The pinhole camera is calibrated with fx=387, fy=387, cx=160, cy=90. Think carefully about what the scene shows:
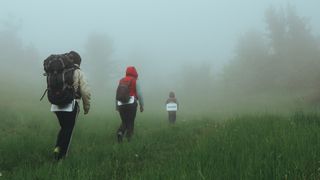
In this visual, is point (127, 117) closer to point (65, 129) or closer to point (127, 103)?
point (127, 103)

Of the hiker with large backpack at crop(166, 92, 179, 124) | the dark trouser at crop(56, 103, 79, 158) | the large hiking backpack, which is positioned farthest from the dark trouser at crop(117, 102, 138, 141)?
the hiker with large backpack at crop(166, 92, 179, 124)

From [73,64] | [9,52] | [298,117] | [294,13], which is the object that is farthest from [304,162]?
[9,52]

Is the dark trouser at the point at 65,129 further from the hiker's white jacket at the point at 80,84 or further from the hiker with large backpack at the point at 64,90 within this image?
the hiker's white jacket at the point at 80,84

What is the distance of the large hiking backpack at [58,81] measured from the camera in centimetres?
665

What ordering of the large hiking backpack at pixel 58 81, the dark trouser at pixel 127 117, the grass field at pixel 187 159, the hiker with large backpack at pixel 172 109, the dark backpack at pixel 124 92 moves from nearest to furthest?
the grass field at pixel 187 159
the large hiking backpack at pixel 58 81
the dark backpack at pixel 124 92
the dark trouser at pixel 127 117
the hiker with large backpack at pixel 172 109

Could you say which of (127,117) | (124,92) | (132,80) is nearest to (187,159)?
(124,92)

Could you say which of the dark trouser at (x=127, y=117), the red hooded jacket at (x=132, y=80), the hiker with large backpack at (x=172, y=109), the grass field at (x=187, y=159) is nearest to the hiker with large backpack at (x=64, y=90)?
the grass field at (x=187, y=159)

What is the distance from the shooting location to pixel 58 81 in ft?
21.8

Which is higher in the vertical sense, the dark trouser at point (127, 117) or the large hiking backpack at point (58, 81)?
the large hiking backpack at point (58, 81)

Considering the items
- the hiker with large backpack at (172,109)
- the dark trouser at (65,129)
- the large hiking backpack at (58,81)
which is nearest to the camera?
the large hiking backpack at (58,81)

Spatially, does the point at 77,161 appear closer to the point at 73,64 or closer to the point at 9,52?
→ the point at 73,64

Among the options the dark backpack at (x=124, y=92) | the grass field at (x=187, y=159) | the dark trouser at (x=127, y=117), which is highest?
the dark backpack at (x=124, y=92)

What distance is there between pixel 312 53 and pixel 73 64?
166 ft

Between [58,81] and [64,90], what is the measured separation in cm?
18
